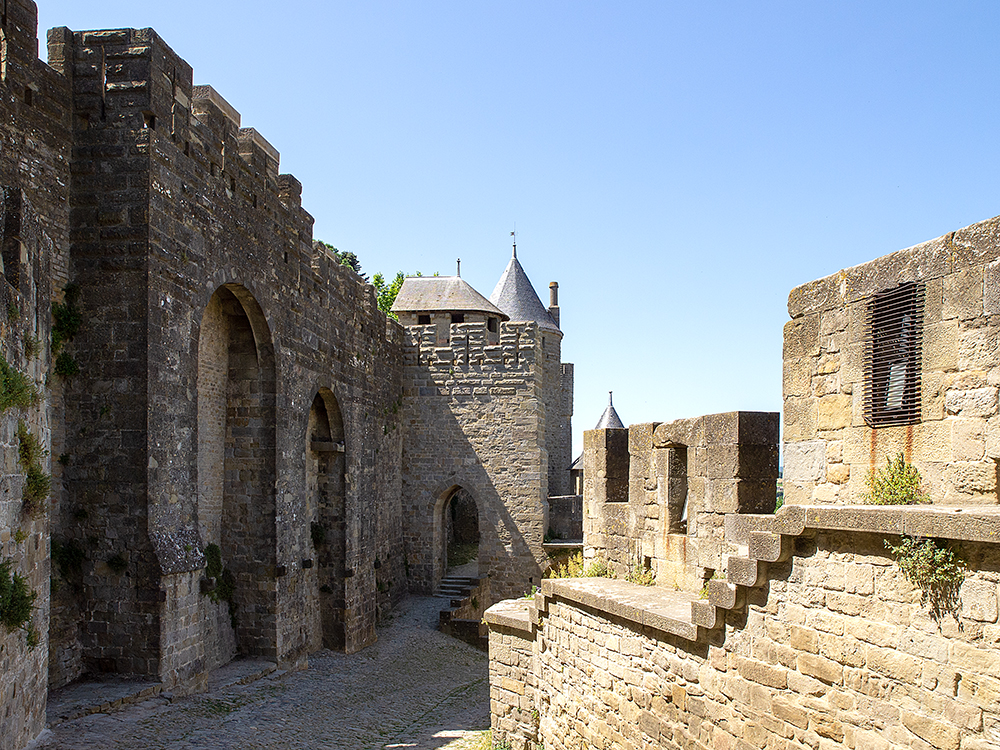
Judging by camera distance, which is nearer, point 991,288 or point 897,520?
point 897,520

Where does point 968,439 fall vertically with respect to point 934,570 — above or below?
above

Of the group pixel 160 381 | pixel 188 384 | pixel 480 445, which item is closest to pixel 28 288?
pixel 160 381

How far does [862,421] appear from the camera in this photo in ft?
15.8

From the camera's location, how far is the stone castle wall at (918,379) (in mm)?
4172

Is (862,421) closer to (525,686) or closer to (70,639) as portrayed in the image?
(525,686)

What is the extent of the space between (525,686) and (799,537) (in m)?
4.73

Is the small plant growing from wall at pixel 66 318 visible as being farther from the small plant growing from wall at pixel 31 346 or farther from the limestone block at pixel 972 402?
the limestone block at pixel 972 402

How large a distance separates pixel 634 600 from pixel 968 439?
10.2 feet

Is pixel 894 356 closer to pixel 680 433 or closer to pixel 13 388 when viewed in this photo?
pixel 680 433

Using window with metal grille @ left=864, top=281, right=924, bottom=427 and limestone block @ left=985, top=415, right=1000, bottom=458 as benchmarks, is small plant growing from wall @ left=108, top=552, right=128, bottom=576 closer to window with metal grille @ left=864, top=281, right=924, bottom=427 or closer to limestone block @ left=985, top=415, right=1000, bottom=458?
window with metal grille @ left=864, top=281, right=924, bottom=427

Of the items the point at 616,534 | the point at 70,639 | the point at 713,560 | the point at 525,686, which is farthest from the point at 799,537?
the point at 70,639

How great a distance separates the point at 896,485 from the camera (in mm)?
4512

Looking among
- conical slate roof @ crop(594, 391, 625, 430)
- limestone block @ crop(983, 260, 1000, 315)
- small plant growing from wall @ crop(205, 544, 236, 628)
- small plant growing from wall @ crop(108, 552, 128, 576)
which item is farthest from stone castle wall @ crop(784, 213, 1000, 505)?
conical slate roof @ crop(594, 391, 625, 430)

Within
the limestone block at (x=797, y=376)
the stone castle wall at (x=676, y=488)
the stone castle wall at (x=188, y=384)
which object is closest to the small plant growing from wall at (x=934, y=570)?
the limestone block at (x=797, y=376)
